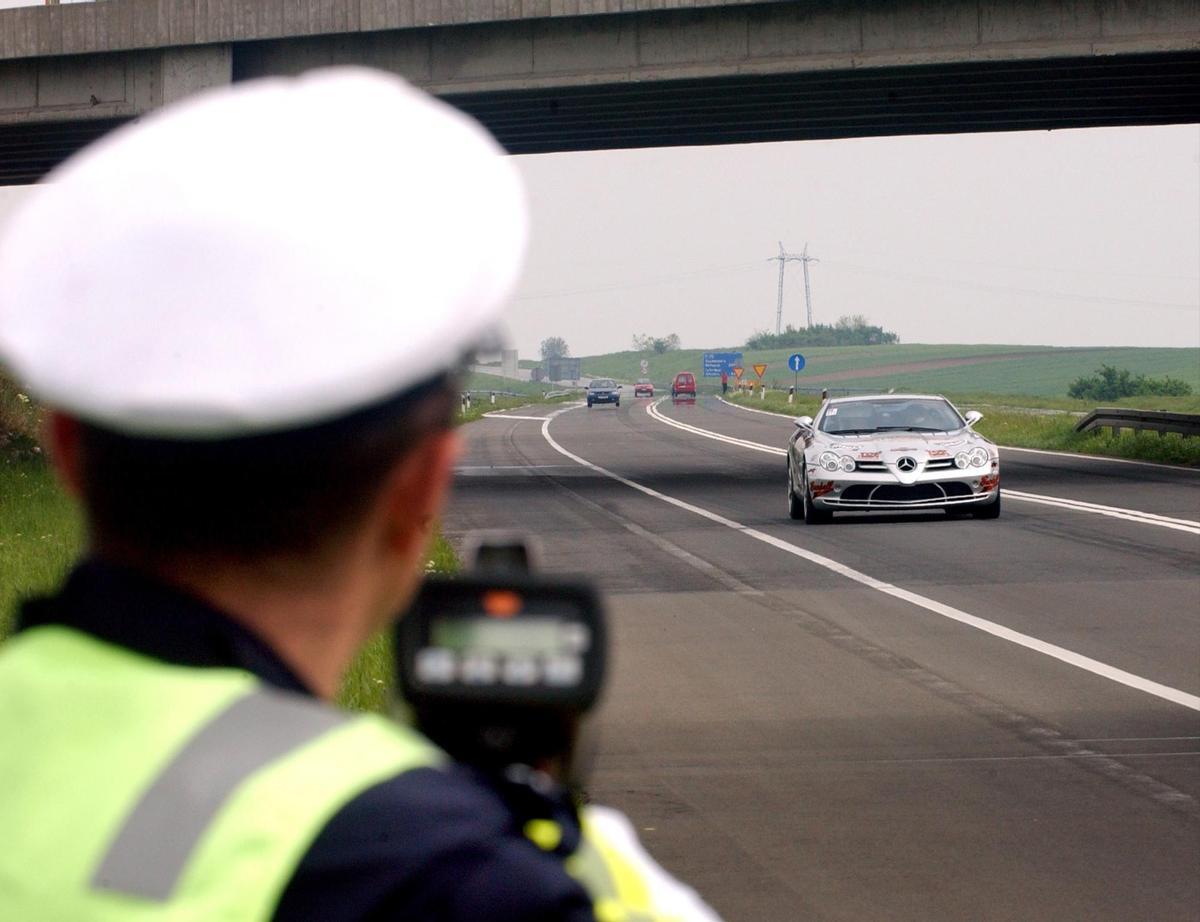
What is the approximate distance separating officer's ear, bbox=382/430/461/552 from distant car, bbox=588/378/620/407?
308 feet

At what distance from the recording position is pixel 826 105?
29328 mm

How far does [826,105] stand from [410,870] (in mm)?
29027

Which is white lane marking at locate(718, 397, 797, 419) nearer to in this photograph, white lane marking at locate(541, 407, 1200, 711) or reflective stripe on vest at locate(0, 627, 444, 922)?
white lane marking at locate(541, 407, 1200, 711)

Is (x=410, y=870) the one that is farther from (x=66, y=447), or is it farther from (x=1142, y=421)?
(x=1142, y=421)

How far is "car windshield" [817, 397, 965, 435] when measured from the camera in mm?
21219

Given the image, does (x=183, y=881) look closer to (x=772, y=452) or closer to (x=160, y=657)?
(x=160, y=657)

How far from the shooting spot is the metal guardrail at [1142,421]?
A: 3203cm

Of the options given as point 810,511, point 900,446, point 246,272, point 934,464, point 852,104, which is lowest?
point 810,511

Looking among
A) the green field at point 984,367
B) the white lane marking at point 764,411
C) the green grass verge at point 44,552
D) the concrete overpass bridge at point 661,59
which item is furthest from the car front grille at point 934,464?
the green field at point 984,367

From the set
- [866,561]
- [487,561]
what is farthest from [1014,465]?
[487,561]

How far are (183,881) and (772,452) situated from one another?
128 ft

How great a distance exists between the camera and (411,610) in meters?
1.30

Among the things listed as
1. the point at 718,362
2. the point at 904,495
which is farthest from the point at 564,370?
the point at 904,495

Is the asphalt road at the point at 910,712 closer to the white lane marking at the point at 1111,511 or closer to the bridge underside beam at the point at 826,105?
the white lane marking at the point at 1111,511
